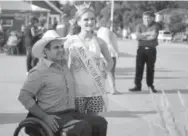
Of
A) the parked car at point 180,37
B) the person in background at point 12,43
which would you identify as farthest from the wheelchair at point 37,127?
the parked car at point 180,37

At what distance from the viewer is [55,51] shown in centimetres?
373

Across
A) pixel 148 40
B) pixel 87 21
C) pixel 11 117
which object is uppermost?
pixel 87 21

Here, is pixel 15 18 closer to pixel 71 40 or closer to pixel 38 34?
pixel 38 34

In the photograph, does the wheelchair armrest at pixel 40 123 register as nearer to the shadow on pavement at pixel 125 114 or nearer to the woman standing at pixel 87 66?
the woman standing at pixel 87 66

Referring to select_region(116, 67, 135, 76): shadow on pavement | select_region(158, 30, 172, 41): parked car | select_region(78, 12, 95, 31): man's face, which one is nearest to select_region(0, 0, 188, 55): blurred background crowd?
select_region(158, 30, 172, 41): parked car

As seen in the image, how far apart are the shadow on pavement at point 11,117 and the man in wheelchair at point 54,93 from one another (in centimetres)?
340

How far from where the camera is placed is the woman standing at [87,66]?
3.88 meters

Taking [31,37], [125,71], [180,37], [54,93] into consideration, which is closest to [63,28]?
[31,37]

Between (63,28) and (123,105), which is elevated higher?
(63,28)

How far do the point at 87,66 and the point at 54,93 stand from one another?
1.44 ft

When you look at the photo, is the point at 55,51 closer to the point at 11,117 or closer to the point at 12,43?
the point at 11,117

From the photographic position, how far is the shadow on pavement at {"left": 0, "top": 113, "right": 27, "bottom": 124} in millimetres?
6996

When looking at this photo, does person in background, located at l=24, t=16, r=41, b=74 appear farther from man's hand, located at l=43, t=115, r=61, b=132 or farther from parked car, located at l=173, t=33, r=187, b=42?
parked car, located at l=173, t=33, r=187, b=42

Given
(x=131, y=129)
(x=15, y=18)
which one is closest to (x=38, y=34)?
(x=131, y=129)
